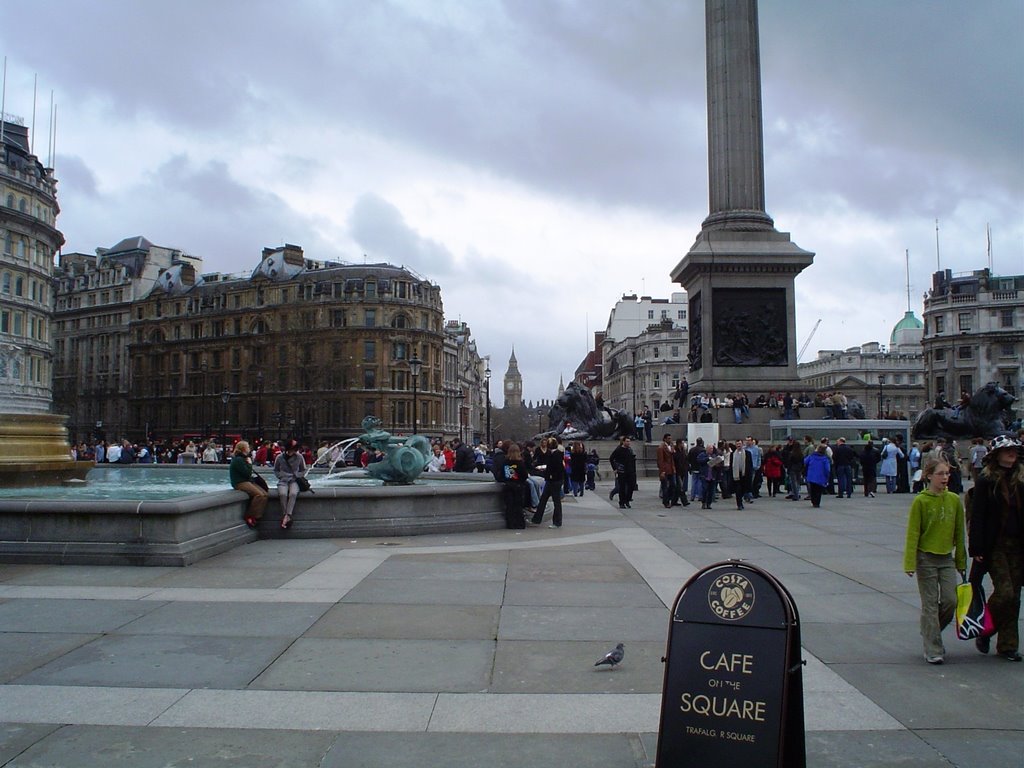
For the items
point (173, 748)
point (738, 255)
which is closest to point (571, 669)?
point (173, 748)

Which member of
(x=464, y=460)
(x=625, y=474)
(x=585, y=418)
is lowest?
(x=625, y=474)

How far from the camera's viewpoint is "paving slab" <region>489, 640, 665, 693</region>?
6129 millimetres

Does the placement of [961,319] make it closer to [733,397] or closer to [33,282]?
[733,397]

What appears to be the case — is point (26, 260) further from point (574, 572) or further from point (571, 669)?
point (571, 669)

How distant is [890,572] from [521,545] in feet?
17.0

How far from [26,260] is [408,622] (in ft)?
250

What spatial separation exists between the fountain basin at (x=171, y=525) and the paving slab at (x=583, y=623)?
189 inches

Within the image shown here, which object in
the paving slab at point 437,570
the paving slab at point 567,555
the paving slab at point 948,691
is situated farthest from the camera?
the paving slab at point 567,555

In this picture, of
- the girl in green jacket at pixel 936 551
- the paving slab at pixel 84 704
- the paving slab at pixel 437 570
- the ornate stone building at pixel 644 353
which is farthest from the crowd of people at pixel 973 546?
the ornate stone building at pixel 644 353

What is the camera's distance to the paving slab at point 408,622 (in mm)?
7555

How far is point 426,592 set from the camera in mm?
9414

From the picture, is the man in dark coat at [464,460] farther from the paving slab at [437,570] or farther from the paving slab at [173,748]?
the paving slab at [173,748]

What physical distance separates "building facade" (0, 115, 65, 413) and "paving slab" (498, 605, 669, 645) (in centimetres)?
6539

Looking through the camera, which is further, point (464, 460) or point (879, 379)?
point (879, 379)
